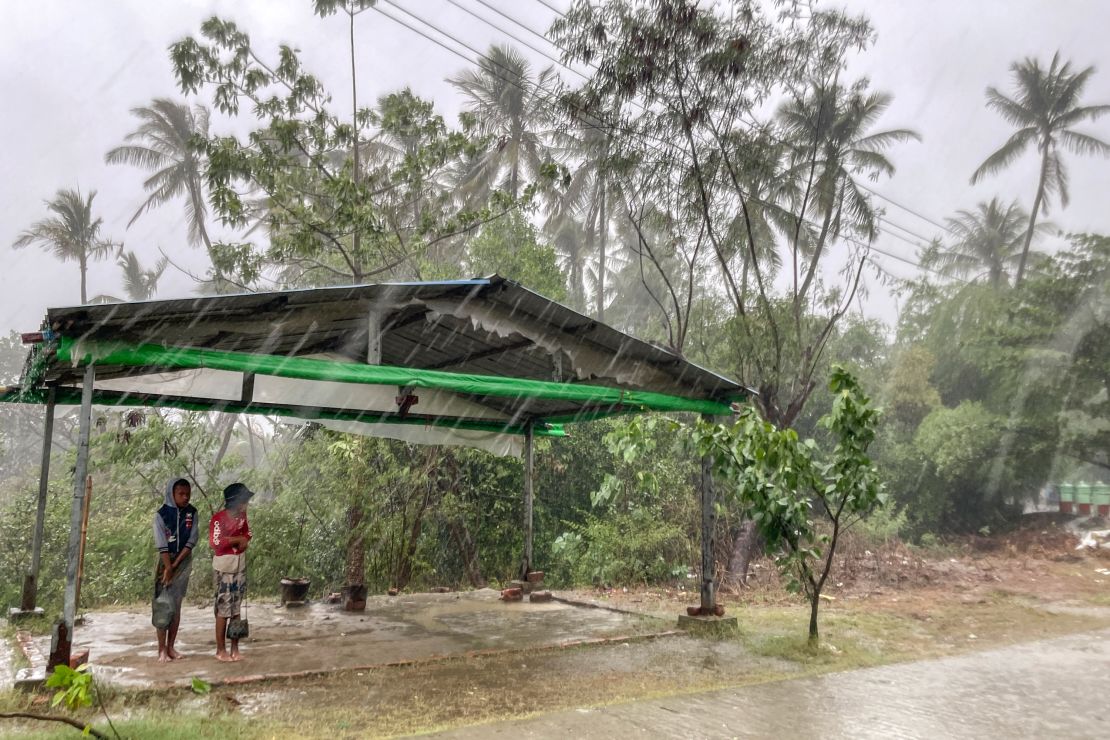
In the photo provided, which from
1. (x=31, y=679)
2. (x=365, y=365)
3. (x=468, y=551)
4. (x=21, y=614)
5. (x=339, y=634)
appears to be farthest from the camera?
(x=468, y=551)

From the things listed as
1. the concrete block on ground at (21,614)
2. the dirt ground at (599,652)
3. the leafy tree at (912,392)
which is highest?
the leafy tree at (912,392)

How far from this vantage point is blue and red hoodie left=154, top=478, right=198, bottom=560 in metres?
6.05

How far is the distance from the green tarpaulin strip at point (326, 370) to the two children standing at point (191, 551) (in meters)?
1.15

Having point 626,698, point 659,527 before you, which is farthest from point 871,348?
point 626,698

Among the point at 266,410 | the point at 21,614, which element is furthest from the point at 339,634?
the point at 21,614

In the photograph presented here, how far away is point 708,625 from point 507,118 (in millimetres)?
21437

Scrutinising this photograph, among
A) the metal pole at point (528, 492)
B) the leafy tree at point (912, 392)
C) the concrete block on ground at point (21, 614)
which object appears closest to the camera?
the concrete block on ground at point (21, 614)

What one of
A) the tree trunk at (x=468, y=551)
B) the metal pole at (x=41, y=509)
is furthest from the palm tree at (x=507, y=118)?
the metal pole at (x=41, y=509)

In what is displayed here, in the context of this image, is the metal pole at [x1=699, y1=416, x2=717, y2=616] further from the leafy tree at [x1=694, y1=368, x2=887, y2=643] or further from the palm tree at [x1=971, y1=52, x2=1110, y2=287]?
the palm tree at [x1=971, y1=52, x2=1110, y2=287]

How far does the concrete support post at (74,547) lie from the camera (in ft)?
16.6

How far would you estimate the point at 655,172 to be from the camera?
13883mm

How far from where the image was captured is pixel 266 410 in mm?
8898

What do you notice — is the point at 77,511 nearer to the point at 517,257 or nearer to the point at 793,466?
the point at 793,466

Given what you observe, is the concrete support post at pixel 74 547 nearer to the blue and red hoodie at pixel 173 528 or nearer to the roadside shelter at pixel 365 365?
the roadside shelter at pixel 365 365
